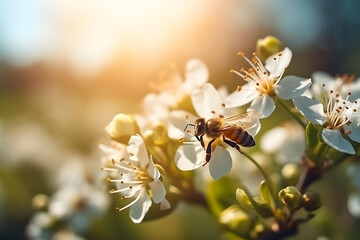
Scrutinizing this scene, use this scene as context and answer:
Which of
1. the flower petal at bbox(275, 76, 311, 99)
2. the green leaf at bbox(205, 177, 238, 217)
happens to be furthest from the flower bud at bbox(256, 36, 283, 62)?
the green leaf at bbox(205, 177, 238, 217)

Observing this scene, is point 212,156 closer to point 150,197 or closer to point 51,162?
point 150,197

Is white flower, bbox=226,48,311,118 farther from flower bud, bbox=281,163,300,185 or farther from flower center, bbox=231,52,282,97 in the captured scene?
flower bud, bbox=281,163,300,185

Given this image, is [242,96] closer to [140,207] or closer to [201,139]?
[201,139]

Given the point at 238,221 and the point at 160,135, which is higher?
the point at 160,135

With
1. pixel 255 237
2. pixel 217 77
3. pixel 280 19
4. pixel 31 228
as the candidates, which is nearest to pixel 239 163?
pixel 255 237

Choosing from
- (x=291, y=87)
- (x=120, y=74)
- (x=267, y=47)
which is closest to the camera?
(x=291, y=87)

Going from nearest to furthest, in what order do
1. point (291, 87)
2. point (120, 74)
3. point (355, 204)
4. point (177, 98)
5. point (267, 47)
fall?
point (291, 87) → point (267, 47) → point (177, 98) → point (355, 204) → point (120, 74)

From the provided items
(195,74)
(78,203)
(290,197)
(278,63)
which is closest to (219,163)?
(290,197)
